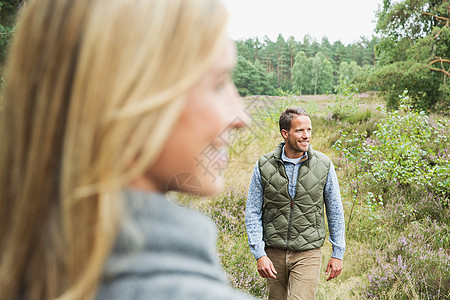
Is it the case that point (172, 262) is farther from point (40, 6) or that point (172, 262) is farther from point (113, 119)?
point (40, 6)

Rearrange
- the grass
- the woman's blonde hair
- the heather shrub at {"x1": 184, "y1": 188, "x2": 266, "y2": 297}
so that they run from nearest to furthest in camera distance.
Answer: the woman's blonde hair → the heather shrub at {"x1": 184, "y1": 188, "x2": 266, "y2": 297} → the grass

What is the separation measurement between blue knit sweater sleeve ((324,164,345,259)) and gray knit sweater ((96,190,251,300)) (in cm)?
305

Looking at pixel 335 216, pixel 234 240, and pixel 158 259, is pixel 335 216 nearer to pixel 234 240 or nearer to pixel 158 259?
pixel 234 240

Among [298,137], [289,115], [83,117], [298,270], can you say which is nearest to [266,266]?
[298,270]

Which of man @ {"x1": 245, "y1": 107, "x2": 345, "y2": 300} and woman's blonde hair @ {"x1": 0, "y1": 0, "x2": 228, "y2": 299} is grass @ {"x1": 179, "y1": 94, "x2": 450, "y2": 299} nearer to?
man @ {"x1": 245, "y1": 107, "x2": 345, "y2": 300}

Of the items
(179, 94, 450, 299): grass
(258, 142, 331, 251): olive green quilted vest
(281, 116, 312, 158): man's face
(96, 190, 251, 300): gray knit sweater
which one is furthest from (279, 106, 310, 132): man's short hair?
(96, 190, 251, 300): gray knit sweater

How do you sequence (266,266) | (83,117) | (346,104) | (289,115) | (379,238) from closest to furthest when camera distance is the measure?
(83,117), (266,266), (289,115), (379,238), (346,104)

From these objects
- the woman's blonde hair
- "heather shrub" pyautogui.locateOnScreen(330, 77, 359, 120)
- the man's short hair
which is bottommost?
"heather shrub" pyautogui.locateOnScreen(330, 77, 359, 120)

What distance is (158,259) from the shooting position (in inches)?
19.1

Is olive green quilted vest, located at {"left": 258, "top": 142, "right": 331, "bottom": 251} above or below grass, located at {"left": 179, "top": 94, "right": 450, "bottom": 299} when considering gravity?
above

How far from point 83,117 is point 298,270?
323 cm

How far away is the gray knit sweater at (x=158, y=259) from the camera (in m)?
0.46

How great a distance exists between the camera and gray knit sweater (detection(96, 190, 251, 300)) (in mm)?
463

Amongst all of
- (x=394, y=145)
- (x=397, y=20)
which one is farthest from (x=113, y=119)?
(x=397, y=20)
